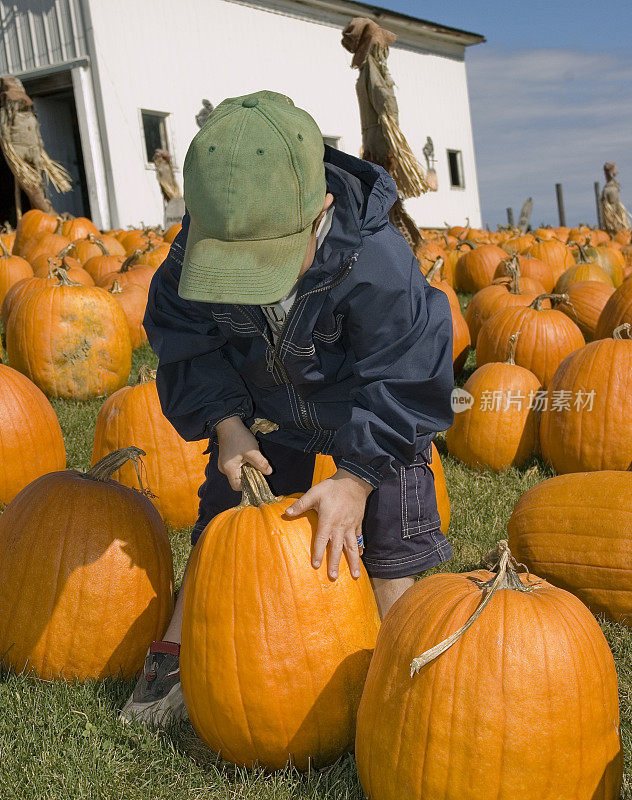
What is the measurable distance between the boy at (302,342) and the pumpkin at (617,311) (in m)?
3.14

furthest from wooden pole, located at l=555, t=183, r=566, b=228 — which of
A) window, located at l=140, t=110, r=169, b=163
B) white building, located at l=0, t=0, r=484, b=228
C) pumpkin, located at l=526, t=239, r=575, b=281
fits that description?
pumpkin, located at l=526, t=239, r=575, b=281

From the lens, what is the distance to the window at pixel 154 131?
69.8 feet

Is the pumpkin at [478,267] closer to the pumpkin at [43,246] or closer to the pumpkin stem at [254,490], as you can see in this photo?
the pumpkin at [43,246]

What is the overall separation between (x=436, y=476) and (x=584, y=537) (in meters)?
0.82

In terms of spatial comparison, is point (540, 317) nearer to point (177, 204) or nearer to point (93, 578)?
point (93, 578)

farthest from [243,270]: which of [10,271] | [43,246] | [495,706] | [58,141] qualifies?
[58,141]

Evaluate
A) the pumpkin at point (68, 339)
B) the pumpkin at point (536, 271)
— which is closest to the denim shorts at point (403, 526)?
the pumpkin at point (68, 339)

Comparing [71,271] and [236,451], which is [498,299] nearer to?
[71,271]

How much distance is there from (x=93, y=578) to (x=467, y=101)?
32743 mm

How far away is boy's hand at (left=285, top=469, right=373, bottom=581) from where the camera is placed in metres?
2.20

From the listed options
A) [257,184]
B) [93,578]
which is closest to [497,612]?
[257,184]

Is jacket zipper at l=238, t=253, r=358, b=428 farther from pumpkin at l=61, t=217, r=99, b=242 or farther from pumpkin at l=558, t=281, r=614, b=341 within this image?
Answer: pumpkin at l=61, t=217, r=99, b=242

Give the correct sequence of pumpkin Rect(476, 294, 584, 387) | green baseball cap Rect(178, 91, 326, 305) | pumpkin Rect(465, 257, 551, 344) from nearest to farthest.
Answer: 1. green baseball cap Rect(178, 91, 326, 305)
2. pumpkin Rect(476, 294, 584, 387)
3. pumpkin Rect(465, 257, 551, 344)

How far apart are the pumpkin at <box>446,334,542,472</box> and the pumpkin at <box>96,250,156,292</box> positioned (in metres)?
3.72
